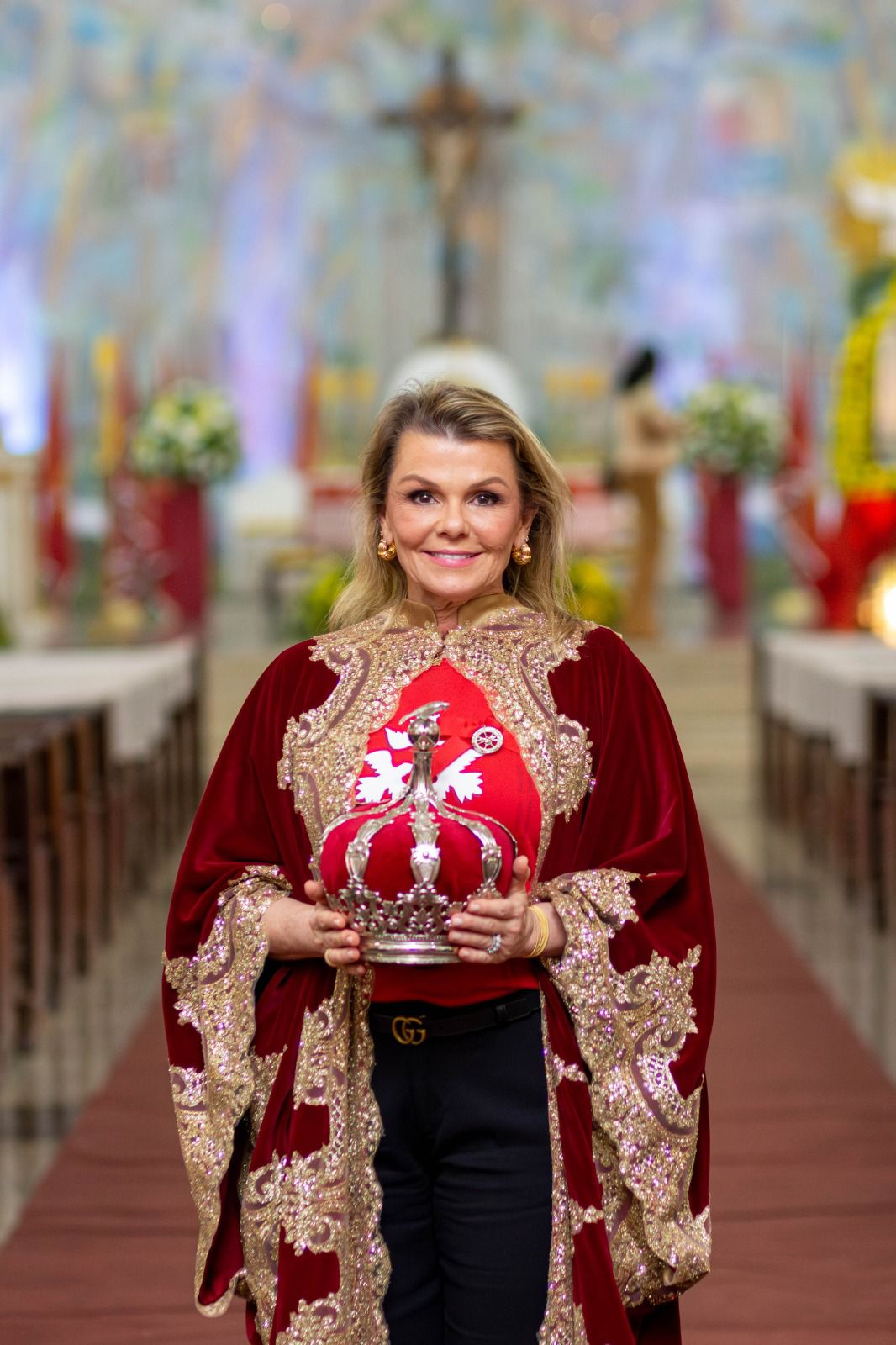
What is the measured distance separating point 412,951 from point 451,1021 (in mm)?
172

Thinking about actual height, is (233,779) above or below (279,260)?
below

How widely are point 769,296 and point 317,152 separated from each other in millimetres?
4734

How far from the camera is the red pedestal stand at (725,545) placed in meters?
15.4

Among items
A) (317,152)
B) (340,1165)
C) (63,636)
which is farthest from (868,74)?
(340,1165)

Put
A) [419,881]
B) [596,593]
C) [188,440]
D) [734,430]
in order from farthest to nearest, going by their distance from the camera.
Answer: [734,430]
[188,440]
[596,593]
[419,881]

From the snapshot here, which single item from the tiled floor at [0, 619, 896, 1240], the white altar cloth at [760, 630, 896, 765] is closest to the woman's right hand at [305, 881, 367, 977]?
the tiled floor at [0, 619, 896, 1240]

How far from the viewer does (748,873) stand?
822 centimetres

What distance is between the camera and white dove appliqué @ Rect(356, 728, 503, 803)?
2166 mm

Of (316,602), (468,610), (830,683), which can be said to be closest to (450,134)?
(316,602)

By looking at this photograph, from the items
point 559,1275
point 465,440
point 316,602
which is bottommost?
point 316,602

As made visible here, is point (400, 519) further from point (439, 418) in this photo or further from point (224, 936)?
point (224, 936)

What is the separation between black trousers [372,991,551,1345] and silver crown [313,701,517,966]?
17 centimetres

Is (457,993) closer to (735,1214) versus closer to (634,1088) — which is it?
(634,1088)

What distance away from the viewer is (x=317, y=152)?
19281 millimetres
